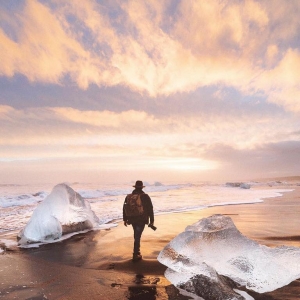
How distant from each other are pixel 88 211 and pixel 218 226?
7033 millimetres

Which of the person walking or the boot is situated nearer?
the boot

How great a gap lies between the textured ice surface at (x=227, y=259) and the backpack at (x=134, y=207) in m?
1.68

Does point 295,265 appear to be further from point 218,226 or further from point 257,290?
point 218,226

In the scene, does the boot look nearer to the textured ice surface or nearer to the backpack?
the backpack

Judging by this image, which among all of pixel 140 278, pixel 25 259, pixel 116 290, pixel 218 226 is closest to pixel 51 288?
pixel 116 290

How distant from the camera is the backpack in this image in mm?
6613

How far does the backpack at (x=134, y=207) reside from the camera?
661 centimetres

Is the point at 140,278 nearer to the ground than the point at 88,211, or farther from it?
nearer to the ground

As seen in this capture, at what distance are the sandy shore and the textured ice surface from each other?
22 centimetres

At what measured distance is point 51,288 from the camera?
4625mm

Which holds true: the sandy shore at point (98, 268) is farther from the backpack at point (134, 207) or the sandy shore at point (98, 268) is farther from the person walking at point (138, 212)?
the backpack at point (134, 207)

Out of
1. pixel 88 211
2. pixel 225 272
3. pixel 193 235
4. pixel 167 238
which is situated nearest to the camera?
pixel 225 272

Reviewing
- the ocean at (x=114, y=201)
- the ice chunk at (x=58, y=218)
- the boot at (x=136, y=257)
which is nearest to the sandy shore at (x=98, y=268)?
the boot at (x=136, y=257)

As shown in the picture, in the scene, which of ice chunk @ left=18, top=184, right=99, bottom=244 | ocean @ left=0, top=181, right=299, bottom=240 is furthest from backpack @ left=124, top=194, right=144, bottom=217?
ocean @ left=0, top=181, right=299, bottom=240
